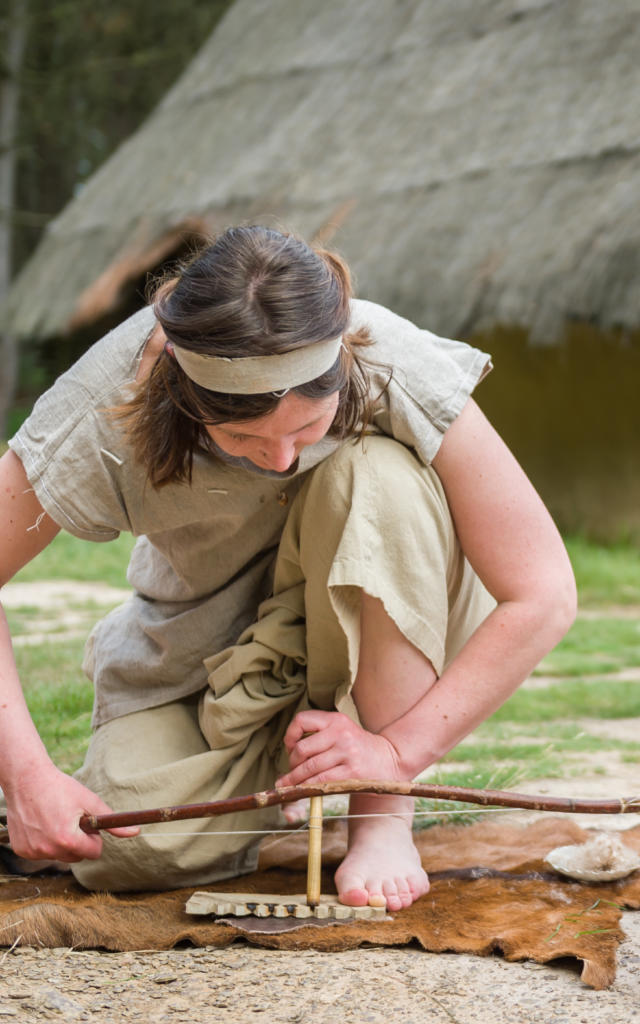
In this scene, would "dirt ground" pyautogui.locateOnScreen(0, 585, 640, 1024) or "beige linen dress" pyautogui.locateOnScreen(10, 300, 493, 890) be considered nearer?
"dirt ground" pyautogui.locateOnScreen(0, 585, 640, 1024)

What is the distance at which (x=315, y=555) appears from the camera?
1.79m

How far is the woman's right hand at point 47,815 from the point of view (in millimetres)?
1685

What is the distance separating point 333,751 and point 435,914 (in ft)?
0.84

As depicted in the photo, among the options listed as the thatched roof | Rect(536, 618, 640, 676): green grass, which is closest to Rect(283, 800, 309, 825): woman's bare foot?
Rect(536, 618, 640, 676): green grass

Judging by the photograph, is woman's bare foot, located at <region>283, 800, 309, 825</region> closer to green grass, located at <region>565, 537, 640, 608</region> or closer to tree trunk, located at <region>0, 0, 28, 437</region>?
green grass, located at <region>565, 537, 640, 608</region>

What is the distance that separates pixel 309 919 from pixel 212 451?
2.09 ft

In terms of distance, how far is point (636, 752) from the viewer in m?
2.51

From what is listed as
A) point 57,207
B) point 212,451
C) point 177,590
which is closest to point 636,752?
point 177,590

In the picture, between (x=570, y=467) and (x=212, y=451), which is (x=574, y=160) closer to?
(x=570, y=467)

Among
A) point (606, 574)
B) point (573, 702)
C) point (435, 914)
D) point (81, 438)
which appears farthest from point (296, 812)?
point (606, 574)

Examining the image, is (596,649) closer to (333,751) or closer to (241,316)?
(333,751)

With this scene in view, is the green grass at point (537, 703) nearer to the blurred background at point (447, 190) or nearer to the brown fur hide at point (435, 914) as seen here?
the brown fur hide at point (435, 914)

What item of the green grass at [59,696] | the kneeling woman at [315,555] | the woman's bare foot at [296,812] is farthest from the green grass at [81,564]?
Result: the kneeling woman at [315,555]

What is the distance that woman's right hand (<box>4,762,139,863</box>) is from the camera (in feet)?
5.53
